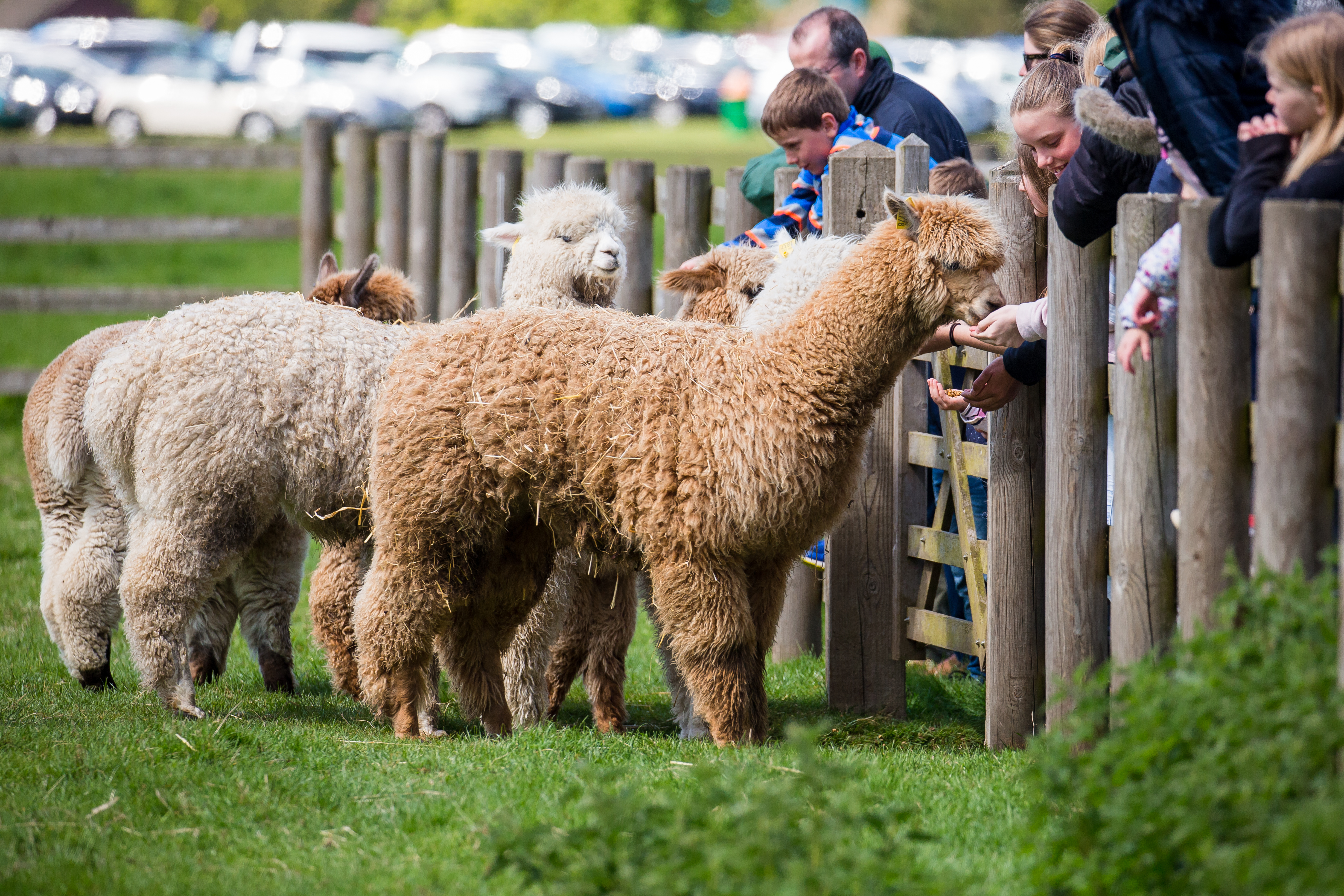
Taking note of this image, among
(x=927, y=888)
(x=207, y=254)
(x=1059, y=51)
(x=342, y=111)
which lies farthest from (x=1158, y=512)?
(x=342, y=111)

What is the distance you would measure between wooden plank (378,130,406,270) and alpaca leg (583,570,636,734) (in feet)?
19.6

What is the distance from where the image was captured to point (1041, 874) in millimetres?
3023

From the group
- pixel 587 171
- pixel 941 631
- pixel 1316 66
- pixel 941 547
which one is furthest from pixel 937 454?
pixel 587 171

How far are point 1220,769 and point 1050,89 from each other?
101 inches

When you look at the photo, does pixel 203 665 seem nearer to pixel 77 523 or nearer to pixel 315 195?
pixel 77 523

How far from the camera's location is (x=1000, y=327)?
4434 mm

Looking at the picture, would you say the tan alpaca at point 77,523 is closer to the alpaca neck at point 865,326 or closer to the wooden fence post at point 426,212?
the alpaca neck at point 865,326

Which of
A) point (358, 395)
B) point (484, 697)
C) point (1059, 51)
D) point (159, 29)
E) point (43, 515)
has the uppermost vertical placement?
point (159, 29)

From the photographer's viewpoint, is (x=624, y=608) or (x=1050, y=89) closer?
(x=1050, y=89)

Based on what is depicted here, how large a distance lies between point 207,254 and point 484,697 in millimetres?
19555

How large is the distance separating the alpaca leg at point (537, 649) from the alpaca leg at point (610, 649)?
0.18m

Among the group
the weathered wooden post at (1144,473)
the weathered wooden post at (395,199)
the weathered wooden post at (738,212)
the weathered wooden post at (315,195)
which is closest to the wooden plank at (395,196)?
the weathered wooden post at (395,199)

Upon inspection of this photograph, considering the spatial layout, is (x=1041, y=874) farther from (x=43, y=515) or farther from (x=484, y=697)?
(x=43, y=515)

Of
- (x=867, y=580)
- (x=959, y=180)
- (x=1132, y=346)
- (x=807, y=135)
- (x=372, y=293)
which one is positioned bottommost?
(x=867, y=580)
